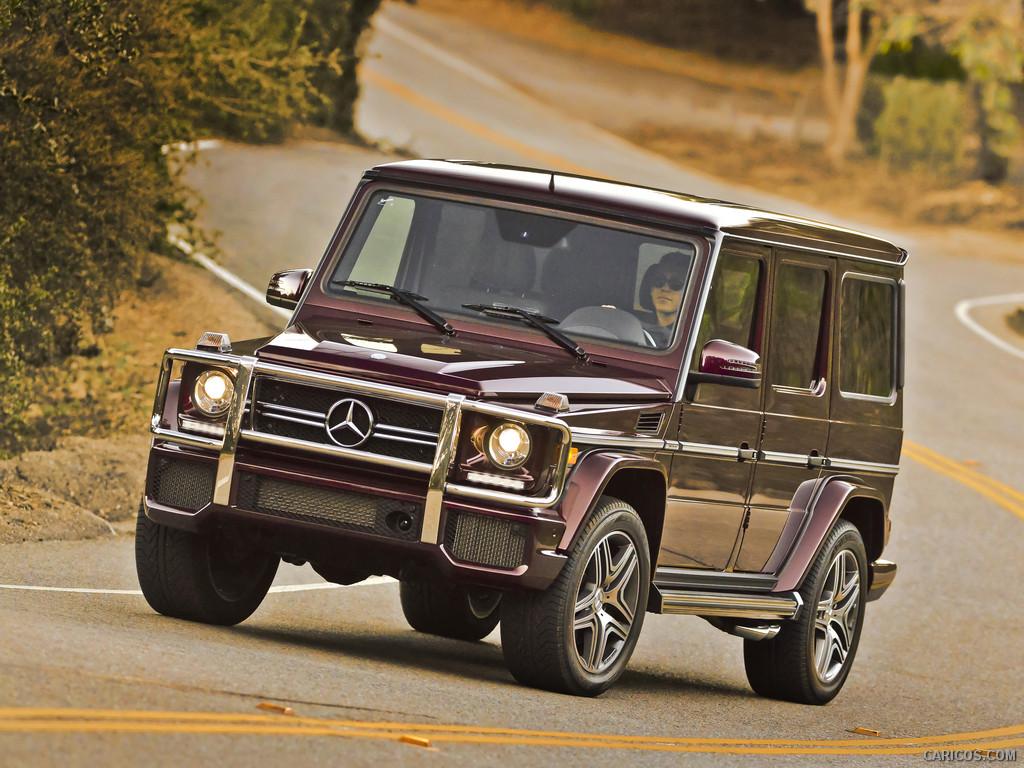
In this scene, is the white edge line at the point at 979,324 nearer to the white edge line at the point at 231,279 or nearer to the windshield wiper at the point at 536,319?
the white edge line at the point at 231,279

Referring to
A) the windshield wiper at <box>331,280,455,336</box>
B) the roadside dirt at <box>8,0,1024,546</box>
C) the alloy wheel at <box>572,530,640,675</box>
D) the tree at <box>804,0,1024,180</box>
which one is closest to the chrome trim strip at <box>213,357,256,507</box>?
the windshield wiper at <box>331,280,455,336</box>

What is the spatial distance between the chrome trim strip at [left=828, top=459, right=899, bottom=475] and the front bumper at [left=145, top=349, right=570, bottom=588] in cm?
291

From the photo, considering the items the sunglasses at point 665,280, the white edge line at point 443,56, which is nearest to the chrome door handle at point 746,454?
the sunglasses at point 665,280

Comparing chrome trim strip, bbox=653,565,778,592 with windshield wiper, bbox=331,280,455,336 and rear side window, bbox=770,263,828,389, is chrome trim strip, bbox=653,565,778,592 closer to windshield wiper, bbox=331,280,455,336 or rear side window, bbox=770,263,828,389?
rear side window, bbox=770,263,828,389

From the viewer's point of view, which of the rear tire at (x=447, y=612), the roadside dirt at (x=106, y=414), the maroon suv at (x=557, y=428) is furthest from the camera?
the roadside dirt at (x=106, y=414)

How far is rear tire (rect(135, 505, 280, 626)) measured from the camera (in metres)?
8.23

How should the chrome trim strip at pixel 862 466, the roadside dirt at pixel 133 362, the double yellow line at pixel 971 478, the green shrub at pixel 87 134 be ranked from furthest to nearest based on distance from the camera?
the double yellow line at pixel 971 478 → the green shrub at pixel 87 134 → the roadside dirt at pixel 133 362 → the chrome trim strip at pixel 862 466

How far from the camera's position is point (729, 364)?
8336mm

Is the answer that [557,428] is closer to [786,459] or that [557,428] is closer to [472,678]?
[472,678]

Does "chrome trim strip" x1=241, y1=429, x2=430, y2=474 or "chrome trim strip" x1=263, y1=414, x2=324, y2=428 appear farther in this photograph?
"chrome trim strip" x1=263, y1=414, x2=324, y2=428

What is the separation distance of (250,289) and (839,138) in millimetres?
31575

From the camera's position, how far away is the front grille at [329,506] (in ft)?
24.8

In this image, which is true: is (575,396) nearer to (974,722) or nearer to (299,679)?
(299,679)

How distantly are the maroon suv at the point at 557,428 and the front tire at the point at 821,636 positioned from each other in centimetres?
2
